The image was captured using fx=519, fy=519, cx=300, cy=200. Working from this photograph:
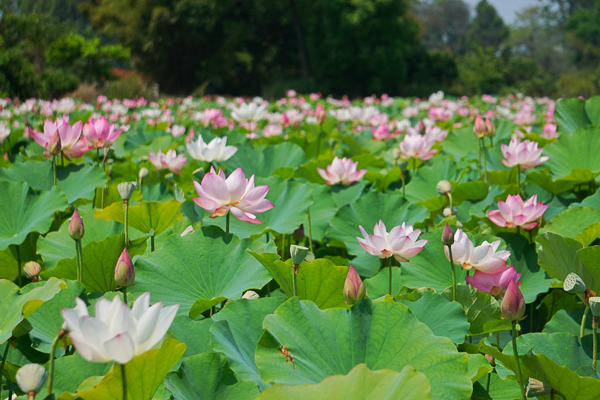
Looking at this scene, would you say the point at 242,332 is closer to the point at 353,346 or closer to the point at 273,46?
the point at 353,346

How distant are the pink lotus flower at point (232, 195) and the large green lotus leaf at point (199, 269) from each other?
0.05 meters

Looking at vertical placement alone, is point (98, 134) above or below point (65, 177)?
above

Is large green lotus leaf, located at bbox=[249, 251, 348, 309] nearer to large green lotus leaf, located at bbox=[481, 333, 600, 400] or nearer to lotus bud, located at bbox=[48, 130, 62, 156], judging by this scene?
large green lotus leaf, located at bbox=[481, 333, 600, 400]

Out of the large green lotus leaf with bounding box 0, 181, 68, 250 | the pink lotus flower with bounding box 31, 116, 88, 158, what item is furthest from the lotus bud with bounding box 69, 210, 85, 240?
the pink lotus flower with bounding box 31, 116, 88, 158

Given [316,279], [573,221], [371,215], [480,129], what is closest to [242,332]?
[316,279]

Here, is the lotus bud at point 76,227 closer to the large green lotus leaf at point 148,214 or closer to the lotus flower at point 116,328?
the large green lotus leaf at point 148,214

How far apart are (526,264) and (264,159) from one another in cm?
106

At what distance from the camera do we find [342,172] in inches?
64.7

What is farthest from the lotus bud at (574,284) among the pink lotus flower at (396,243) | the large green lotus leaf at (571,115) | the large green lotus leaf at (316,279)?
the large green lotus leaf at (571,115)

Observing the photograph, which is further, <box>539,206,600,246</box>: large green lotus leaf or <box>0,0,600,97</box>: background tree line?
<box>0,0,600,97</box>: background tree line

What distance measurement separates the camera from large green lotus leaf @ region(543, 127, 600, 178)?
1.68 metres

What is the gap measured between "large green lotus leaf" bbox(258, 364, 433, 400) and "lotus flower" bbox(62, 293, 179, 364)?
137 mm

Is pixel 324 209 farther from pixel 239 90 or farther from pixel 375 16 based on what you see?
pixel 239 90

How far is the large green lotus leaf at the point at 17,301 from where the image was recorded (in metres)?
0.74
